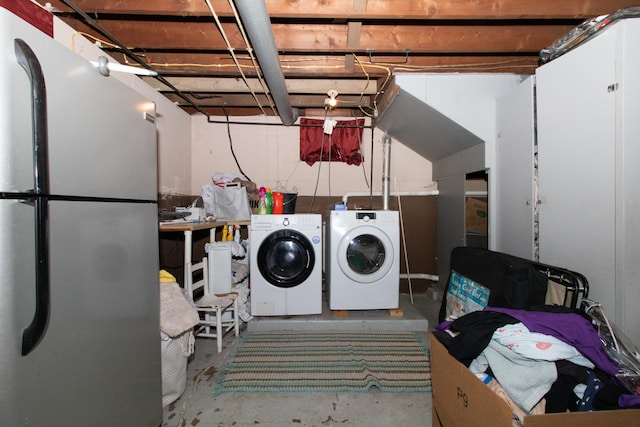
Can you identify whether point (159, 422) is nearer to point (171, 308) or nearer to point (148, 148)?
point (171, 308)

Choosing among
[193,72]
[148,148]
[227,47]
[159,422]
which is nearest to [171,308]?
[159,422]

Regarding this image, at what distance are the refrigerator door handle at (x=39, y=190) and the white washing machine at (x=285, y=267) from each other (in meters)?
1.65

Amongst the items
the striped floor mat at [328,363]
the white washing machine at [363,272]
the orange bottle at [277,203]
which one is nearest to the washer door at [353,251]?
the white washing machine at [363,272]

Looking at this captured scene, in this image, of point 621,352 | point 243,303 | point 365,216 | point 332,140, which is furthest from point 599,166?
point 243,303

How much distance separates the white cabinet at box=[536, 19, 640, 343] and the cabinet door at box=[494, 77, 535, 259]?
0.15 metres

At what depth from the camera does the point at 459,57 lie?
2189mm

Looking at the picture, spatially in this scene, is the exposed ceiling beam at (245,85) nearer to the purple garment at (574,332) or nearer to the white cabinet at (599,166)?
the white cabinet at (599,166)

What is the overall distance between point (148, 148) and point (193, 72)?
146 cm

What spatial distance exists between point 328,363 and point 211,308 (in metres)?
0.97

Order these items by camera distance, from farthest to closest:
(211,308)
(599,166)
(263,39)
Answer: (211,308) → (263,39) → (599,166)

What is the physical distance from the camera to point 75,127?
80cm

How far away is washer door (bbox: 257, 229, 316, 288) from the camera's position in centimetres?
233

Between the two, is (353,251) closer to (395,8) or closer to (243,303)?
(243,303)

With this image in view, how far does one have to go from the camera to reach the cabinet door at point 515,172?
175 cm
